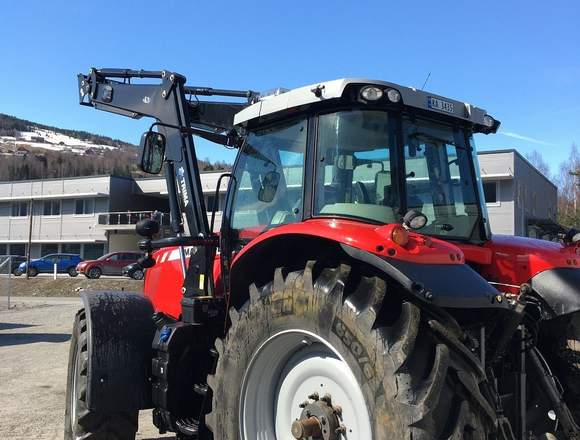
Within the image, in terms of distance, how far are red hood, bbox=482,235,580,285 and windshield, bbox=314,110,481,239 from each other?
42cm

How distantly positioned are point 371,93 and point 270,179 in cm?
106

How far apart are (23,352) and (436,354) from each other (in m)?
10.1

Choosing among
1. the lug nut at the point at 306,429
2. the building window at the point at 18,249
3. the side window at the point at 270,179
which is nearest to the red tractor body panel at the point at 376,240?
the side window at the point at 270,179

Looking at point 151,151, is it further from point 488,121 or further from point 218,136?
point 488,121

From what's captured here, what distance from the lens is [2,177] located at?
3775 inches

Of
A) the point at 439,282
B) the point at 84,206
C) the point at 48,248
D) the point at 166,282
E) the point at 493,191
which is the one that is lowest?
the point at 48,248

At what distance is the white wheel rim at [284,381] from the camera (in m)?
3.02

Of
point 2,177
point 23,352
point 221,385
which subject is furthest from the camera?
point 2,177

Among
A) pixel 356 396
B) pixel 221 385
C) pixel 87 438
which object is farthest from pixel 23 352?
pixel 356 396

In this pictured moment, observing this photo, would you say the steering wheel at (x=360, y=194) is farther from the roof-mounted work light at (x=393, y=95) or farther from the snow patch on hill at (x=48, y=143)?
the snow patch on hill at (x=48, y=143)

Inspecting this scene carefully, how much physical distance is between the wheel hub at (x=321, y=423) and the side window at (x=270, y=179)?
1149 mm

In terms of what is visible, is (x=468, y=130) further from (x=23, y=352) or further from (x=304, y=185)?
(x=23, y=352)

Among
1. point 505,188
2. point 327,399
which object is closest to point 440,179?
point 327,399

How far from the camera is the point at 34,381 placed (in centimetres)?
797
